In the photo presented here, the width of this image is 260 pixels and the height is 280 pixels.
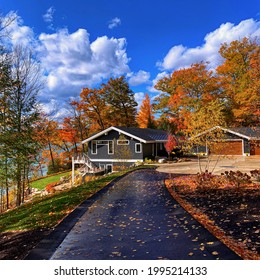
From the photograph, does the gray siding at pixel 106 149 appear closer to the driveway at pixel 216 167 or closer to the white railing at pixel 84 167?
the white railing at pixel 84 167

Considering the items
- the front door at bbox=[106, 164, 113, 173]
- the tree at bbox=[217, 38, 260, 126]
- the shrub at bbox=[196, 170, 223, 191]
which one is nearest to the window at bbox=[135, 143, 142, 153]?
the front door at bbox=[106, 164, 113, 173]

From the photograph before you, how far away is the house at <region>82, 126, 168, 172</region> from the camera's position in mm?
22641

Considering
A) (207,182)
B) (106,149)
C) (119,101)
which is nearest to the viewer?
(207,182)

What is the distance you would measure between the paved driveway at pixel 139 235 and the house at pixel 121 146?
1483cm

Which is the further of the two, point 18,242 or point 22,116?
point 22,116

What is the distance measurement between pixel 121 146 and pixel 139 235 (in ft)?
61.2

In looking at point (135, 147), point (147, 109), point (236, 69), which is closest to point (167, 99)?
point (147, 109)

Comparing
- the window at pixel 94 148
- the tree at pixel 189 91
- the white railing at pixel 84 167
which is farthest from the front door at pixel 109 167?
the tree at pixel 189 91

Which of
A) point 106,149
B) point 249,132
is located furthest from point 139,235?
point 249,132

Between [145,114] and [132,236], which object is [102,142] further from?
[132,236]

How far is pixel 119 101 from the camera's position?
32469 millimetres

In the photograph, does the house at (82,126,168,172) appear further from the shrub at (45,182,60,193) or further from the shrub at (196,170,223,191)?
the shrub at (196,170,223,191)
